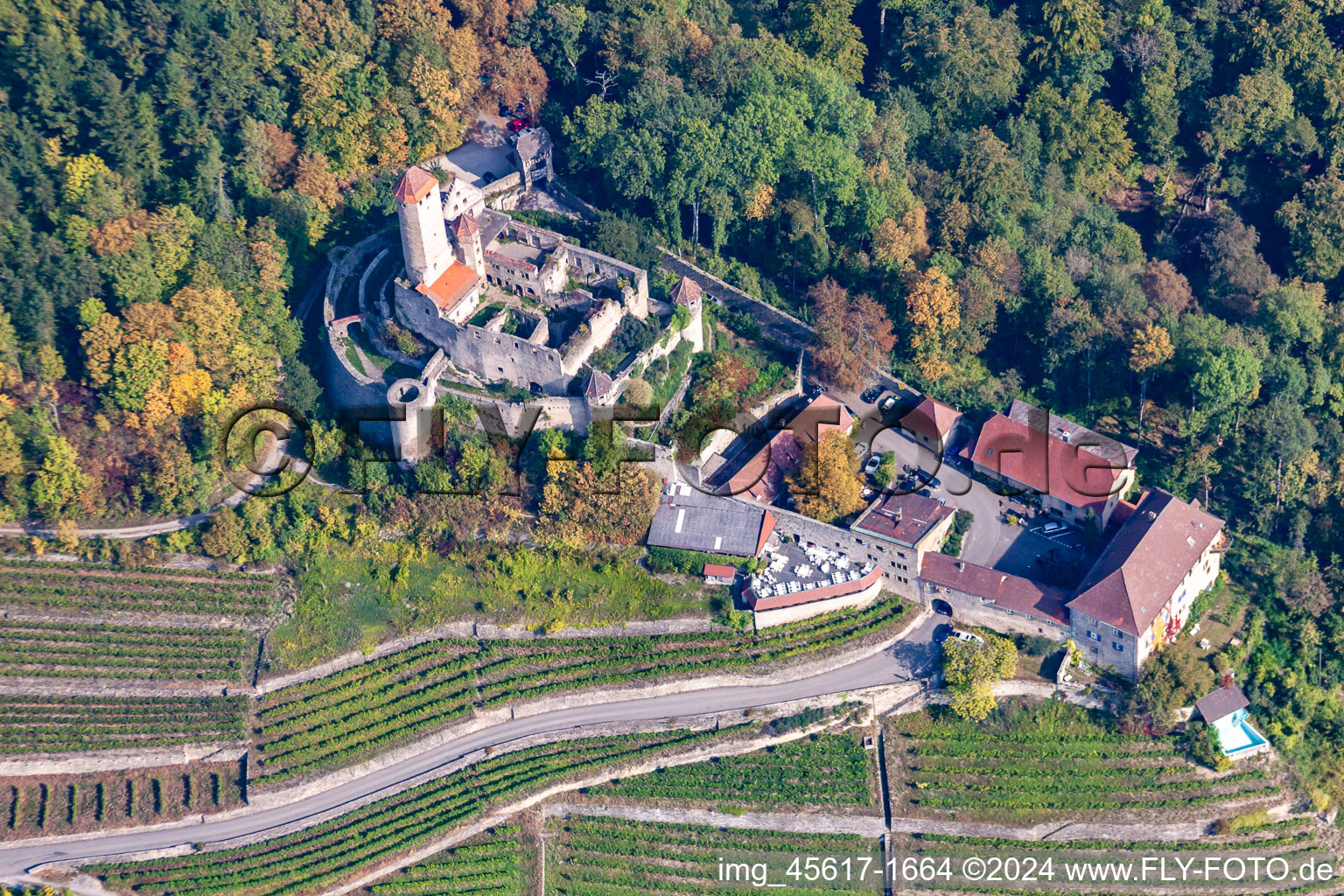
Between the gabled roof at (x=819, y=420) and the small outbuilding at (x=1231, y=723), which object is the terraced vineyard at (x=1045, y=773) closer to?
the small outbuilding at (x=1231, y=723)

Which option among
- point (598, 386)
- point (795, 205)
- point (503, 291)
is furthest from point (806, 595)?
point (503, 291)

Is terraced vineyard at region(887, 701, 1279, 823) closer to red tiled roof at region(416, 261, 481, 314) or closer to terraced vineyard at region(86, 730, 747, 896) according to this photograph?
terraced vineyard at region(86, 730, 747, 896)

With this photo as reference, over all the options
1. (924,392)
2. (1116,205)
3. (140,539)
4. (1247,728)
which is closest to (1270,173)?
(1116,205)

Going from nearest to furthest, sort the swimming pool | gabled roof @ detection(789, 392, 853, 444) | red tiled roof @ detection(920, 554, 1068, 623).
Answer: the swimming pool → red tiled roof @ detection(920, 554, 1068, 623) → gabled roof @ detection(789, 392, 853, 444)

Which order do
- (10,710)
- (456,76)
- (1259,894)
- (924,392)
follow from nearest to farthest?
(1259,894), (10,710), (924,392), (456,76)

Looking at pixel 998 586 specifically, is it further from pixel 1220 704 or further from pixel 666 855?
pixel 666 855

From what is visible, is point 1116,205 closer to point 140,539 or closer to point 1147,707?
point 1147,707

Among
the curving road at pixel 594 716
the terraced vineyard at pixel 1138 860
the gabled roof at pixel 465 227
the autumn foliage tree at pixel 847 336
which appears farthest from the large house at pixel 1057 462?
the gabled roof at pixel 465 227

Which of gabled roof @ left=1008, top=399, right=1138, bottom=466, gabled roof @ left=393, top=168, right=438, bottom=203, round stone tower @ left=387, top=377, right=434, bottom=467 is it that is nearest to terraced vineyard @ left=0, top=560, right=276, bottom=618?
round stone tower @ left=387, top=377, right=434, bottom=467
